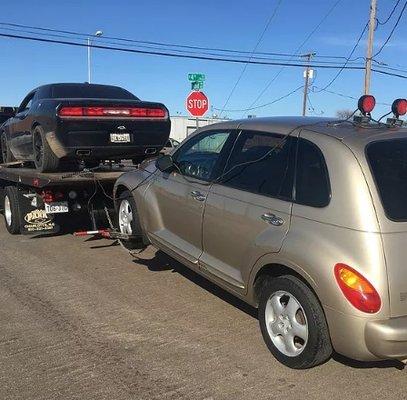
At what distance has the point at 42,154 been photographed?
7.67 metres

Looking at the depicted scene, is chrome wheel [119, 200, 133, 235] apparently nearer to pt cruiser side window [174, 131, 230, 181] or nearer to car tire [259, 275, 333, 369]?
pt cruiser side window [174, 131, 230, 181]

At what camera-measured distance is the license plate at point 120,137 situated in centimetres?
747

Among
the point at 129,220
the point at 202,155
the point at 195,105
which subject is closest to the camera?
the point at 202,155

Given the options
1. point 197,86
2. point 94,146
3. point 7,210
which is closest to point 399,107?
point 94,146

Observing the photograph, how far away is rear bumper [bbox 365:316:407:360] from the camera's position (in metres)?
A: 3.23

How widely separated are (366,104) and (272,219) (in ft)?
4.48

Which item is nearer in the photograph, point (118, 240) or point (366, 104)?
point (366, 104)

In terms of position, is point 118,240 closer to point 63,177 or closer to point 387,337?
point 63,177

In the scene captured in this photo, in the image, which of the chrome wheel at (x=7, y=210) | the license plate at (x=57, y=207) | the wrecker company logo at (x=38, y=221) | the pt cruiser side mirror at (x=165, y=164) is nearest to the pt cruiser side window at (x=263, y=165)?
the pt cruiser side mirror at (x=165, y=164)

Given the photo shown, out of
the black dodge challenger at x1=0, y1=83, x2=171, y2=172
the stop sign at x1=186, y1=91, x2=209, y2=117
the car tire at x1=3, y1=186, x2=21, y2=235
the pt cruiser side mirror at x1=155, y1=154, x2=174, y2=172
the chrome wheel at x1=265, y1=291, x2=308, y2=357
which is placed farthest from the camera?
the stop sign at x1=186, y1=91, x2=209, y2=117

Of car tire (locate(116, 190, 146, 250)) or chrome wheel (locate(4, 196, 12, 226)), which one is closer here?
car tire (locate(116, 190, 146, 250))

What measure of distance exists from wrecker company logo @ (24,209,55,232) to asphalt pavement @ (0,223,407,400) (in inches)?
63.9

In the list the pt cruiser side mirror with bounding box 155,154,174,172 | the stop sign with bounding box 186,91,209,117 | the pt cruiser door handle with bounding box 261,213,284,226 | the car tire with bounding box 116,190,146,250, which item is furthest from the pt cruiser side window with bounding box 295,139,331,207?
the stop sign with bounding box 186,91,209,117

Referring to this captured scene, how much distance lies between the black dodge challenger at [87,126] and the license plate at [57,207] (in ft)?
1.72
